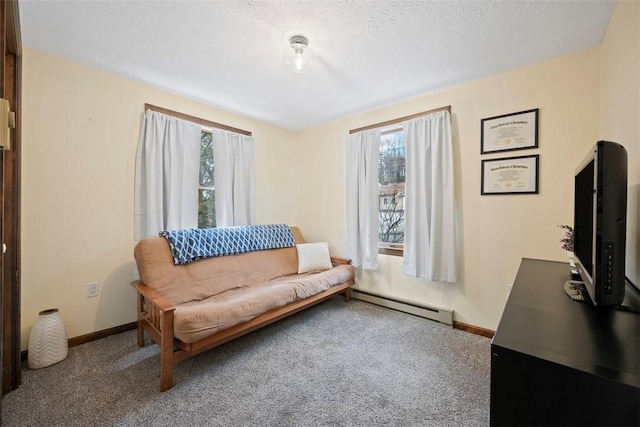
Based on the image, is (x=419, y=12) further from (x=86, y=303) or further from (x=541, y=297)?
(x=86, y=303)

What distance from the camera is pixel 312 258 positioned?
128 inches

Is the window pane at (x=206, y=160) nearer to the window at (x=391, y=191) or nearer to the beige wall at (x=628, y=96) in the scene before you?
the window at (x=391, y=191)

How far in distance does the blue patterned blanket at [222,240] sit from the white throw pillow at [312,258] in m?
0.19

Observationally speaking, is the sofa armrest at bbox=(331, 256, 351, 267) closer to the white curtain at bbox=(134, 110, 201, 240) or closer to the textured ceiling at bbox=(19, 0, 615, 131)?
the white curtain at bbox=(134, 110, 201, 240)

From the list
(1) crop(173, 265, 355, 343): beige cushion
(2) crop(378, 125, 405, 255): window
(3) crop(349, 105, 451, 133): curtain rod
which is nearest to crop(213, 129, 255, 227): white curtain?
(1) crop(173, 265, 355, 343): beige cushion

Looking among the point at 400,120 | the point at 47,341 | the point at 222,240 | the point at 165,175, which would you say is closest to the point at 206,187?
the point at 165,175

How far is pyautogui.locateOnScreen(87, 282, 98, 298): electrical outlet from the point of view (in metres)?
2.30

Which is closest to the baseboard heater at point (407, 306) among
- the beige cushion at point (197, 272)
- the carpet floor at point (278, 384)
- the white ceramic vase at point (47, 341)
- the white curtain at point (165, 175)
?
the carpet floor at point (278, 384)

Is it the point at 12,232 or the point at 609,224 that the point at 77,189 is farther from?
the point at 609,224

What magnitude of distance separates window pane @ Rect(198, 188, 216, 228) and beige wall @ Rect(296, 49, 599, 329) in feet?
6.81

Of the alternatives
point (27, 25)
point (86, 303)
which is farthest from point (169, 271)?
point (27, 25)

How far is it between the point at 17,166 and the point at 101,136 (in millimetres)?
748

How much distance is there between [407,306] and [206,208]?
8.30 feet

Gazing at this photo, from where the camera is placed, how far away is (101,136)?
2.37 meters
